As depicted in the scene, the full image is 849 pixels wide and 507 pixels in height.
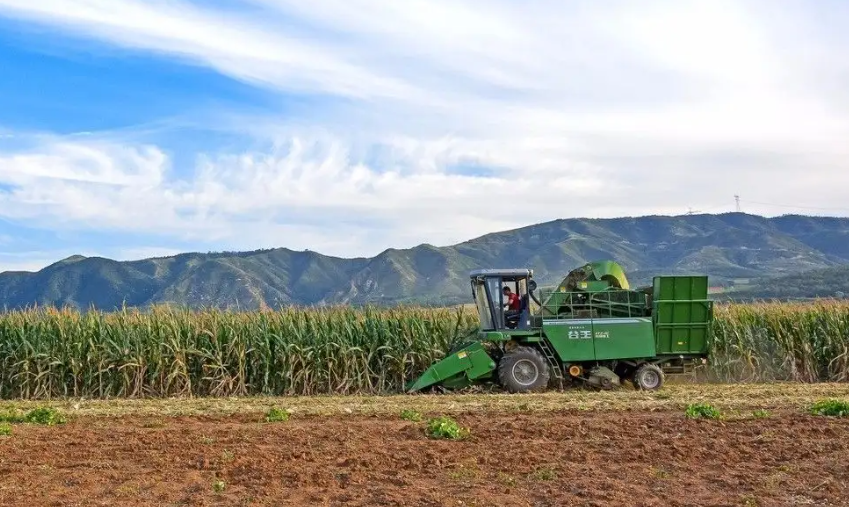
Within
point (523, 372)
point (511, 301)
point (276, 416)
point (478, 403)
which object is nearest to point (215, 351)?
point (276, 416)

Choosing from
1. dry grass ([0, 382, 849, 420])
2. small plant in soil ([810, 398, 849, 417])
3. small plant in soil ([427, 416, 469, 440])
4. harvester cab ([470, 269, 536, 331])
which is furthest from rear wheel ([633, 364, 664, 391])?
small plant in soil ([427, 416, 469, 440])

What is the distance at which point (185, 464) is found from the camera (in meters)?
9.13

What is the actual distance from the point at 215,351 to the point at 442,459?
1005 centimetres

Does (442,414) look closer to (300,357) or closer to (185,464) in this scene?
(185,464)

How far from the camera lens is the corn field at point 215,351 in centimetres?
1789

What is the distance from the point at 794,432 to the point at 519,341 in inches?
285

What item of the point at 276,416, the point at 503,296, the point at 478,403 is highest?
the point at 503,296

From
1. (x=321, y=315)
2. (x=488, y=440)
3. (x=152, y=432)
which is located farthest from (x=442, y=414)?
(x=321, y=315)

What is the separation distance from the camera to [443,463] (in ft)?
29.4

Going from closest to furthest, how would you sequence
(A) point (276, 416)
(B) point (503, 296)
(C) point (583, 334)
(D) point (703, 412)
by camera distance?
1. (D) point (703, 412)
2. (A) point (276, 416)
3. (C) point (583, 334)
4. (B) point (503, 296)

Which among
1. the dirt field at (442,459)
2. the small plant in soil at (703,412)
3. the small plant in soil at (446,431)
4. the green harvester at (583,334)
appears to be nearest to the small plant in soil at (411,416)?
the dirt field at (442,459)

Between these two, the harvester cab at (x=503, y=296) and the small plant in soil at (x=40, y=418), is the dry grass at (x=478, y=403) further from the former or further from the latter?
the harvester cab at (x=503, y=296)

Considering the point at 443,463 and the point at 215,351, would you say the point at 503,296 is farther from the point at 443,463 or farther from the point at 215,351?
the point at 443,463

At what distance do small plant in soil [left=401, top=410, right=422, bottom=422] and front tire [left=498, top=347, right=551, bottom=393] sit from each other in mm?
4186
